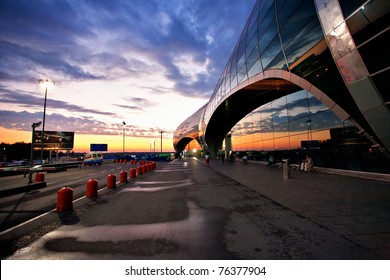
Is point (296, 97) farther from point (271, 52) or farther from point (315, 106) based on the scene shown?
point (271, 52)

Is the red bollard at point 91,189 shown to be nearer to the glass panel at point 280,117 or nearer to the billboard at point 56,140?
the glass panel at point 280,117

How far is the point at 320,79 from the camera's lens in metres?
10.8

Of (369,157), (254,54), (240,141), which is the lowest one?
(369,157)

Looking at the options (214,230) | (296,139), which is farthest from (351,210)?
(296,139)

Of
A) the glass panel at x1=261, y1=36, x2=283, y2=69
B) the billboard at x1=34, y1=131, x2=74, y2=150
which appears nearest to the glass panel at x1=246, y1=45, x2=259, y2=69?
the glass panel at x1=261, y1=36, x2=283, y2=69

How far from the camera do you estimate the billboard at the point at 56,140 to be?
49.8 meters

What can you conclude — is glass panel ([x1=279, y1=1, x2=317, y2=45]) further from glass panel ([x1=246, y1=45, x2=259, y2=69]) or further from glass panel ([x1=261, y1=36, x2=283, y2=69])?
glass panel ([x1=246, y1=45, x2=259, y2=69])

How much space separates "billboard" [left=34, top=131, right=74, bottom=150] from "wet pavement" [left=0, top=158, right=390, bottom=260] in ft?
184

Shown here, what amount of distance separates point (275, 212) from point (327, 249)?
7.00 ft

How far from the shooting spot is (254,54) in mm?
18484

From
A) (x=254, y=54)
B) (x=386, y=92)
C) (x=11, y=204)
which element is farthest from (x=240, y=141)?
(x=11, y=204)

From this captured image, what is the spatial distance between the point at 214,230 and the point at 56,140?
202 ft

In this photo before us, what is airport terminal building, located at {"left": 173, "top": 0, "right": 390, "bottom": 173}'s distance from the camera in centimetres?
751

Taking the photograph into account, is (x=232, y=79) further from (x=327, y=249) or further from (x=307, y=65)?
(x=327, y=249)
